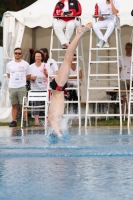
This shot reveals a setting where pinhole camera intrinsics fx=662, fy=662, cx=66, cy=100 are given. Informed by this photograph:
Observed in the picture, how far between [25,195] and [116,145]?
4.42 metres

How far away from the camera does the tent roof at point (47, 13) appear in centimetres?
1692

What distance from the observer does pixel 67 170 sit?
6.56 meters

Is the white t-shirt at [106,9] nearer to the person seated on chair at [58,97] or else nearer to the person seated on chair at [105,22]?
the person seated on chair at [105,22]

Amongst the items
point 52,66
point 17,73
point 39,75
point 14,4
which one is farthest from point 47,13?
point 14,4

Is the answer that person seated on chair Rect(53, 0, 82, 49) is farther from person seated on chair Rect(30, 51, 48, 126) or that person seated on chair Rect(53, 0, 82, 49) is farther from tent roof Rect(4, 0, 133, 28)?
person seated on chair Rect(30, 51, 48, 126)

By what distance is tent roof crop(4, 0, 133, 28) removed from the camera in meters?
16.9

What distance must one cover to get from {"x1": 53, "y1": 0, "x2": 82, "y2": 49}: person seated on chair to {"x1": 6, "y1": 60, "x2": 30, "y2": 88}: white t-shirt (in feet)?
4.64

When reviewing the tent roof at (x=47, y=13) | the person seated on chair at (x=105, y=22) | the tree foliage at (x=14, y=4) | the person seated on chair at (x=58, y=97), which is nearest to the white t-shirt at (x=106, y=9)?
the person seated on chair at (x=105, y=22)

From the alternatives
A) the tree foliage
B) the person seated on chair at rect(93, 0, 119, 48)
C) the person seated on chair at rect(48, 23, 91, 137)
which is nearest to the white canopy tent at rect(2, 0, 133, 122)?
the person seated on chair at rect(93, 0, 119, 48)

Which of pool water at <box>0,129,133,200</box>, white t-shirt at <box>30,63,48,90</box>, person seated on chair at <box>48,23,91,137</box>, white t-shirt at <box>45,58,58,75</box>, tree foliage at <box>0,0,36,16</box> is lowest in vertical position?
pool water at <box>0,129,133,200</box>

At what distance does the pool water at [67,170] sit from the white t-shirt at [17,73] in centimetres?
669

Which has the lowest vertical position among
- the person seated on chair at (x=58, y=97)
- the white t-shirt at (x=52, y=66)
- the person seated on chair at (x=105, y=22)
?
the person seated on chair at (x=58, y=97)

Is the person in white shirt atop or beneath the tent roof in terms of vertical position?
beneath

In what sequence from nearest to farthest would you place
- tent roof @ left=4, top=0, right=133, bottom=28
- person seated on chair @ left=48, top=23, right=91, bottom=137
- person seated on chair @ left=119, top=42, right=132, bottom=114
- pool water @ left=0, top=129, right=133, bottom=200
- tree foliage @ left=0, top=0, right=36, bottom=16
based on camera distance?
pool water @ left=0, top=129, right=133, bottom=200
person seated on chair @ left=48, top=23, right=91, bottom=137
tent roof @ left=4, top=0, right=133, bottom=28
person seated on chair @ left=119, top=42, right=132, bottom=114
tree foliage @ left=0, top=0, right=36, bottom=16
